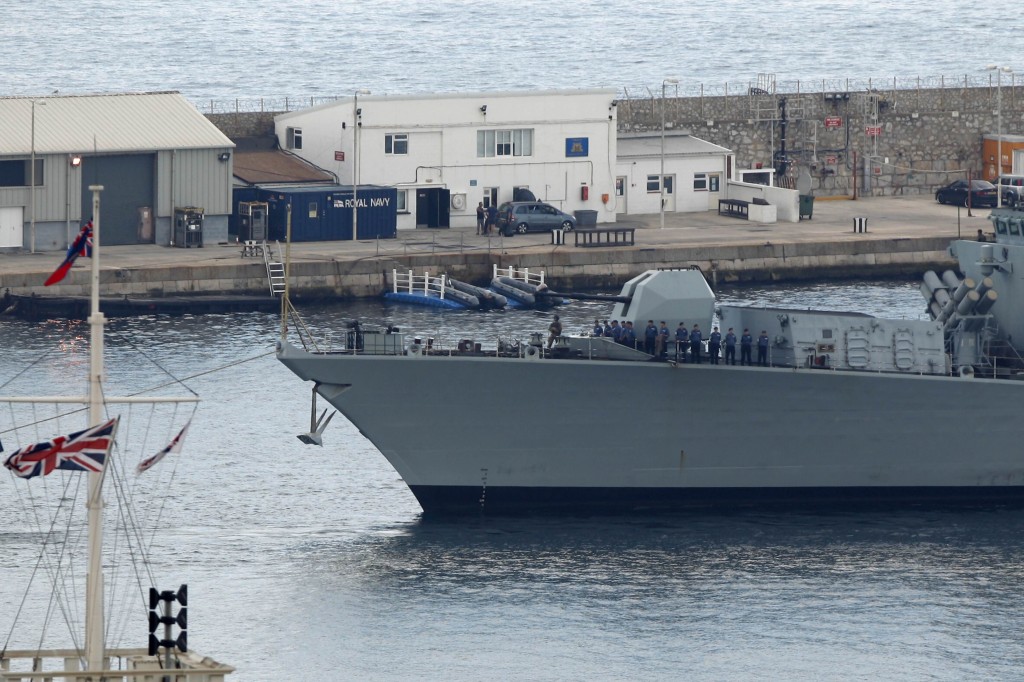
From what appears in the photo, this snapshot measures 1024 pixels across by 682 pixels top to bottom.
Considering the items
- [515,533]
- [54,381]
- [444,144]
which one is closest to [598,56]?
[444,144]

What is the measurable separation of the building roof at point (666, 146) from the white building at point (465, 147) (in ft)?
7.65

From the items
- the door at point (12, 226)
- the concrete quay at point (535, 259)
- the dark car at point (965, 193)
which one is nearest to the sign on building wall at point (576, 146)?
the concrete quay at point (535, 259)

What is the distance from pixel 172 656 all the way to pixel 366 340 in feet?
42.2

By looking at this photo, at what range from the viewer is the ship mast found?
2333 cm

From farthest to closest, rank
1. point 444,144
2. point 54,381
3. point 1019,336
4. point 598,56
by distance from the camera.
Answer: point 598,56
point 444,144
point 54,381
point 1019,336

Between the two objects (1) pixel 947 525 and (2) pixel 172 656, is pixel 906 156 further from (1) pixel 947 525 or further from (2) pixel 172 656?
(2) pixel 172 656

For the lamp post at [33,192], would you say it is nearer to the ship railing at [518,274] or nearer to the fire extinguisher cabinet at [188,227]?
the fire extinguisher cabinet at [188,227]

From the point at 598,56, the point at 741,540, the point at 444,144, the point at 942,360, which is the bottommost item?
the point at 741,540

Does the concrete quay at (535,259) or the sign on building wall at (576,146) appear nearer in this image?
the concrete quay at (535,259)

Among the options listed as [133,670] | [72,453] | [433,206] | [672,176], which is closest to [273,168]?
[433,206]

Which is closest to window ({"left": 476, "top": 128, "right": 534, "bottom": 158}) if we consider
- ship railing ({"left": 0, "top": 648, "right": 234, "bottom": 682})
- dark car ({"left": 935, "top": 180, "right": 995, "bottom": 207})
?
dark car ({"left": 935, "top": 180, "right": 995, "bottom": 207})

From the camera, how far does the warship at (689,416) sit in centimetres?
3666

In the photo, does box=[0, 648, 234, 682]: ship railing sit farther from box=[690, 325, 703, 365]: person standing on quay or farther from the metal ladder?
the metal ladder

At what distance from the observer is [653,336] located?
123ft
